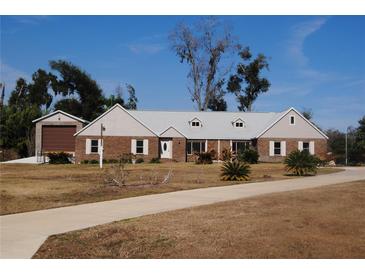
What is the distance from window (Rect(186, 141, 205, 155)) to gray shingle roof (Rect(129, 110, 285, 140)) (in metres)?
0.56

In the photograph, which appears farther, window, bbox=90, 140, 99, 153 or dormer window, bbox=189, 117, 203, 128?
dormer window, bbox=189, 117, 203, 128

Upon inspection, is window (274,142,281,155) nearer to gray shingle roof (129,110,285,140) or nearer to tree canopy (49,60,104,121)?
gray shingle roof (129,110,285,140)

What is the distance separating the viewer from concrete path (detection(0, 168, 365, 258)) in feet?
29.3

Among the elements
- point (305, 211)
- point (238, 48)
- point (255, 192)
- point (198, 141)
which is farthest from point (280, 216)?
point (238, 48)

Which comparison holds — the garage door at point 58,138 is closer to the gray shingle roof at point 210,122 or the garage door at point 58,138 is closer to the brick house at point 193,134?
the brick house at point 193,134

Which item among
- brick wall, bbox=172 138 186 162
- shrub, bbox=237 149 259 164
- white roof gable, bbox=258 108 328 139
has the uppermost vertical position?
white roof gable, bbox=258 108 328 139

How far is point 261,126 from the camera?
4794 centimetres

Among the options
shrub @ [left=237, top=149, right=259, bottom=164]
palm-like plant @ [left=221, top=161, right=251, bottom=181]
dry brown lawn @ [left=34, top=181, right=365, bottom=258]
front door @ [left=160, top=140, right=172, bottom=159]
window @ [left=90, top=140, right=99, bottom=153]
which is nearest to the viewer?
dry brown lawn @ [left=34, top=181, right=365, bottom=258]

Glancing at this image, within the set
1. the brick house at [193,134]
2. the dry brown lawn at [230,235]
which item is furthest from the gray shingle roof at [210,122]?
the dry brown lawn at [230,235]

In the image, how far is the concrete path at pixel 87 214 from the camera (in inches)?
352

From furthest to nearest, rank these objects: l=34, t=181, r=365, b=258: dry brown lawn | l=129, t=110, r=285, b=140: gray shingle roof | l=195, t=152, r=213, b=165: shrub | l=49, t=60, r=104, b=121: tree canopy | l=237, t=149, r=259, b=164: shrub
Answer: l=49, t=60, r=104, b=121: tree canopy, l=129, t=110, r=285, b=140: gray shingle roof, l=237, t=149, r=259, b=164: shrub, l=195, t=152, r=213, b=165: shrub, l=34, t=181, r=365, b=258: dry brown lawn

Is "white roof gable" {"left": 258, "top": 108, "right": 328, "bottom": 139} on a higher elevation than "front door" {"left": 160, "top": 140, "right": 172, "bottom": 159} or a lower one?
higher

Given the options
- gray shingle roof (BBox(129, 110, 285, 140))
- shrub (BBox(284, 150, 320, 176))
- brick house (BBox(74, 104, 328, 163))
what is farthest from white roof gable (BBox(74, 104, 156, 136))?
shrub (BBox(284, 150, 320, 176))

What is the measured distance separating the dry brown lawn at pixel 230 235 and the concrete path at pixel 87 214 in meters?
0.49
